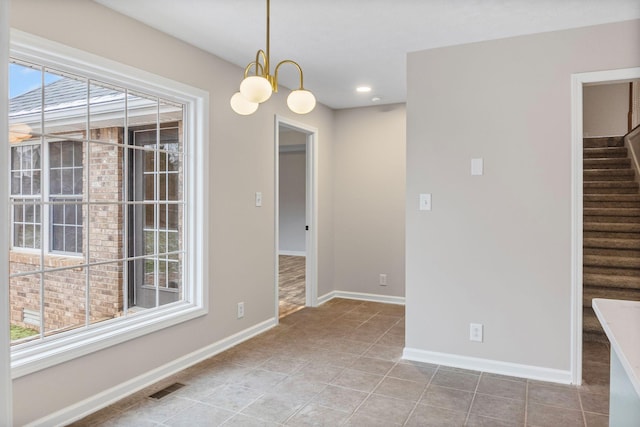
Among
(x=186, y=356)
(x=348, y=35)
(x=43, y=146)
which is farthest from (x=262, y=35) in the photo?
(x=186, y=356)

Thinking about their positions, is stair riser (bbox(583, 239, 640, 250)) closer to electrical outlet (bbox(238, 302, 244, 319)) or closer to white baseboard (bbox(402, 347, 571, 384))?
white baseboard (bbox(402, 347, 571, 384))

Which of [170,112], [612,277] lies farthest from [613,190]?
[170,112]

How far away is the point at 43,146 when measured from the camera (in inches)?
92.8

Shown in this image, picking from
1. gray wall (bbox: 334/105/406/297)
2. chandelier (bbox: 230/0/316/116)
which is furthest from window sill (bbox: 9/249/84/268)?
gray wall (bbox: 334/105/406/297)

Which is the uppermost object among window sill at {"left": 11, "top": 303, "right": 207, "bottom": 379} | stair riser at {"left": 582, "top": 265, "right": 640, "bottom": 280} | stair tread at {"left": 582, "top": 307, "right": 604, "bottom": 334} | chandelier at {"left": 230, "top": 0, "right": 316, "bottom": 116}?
chandelier at {"left": 230, "top": 0, "right": 316, "bottom": 116}

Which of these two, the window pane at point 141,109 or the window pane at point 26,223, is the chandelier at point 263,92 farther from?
the window pane at point 26,223

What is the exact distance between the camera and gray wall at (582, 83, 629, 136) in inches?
253

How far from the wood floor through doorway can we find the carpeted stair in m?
2.96

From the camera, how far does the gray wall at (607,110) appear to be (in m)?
6.44

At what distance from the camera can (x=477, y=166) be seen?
3.15 metres

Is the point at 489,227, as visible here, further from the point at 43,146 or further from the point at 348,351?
the point at 43,146

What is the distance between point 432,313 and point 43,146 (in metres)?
2.82

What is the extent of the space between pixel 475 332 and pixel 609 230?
2.49 m

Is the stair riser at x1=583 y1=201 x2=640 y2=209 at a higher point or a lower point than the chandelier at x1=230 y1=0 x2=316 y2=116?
lower
